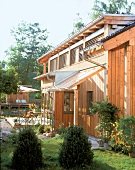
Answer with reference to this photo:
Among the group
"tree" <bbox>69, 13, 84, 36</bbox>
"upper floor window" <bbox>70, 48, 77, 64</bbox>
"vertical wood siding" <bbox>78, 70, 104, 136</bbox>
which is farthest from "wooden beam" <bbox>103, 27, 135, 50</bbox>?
"tree" <bbox>69, 13, 84, 36</bbox>

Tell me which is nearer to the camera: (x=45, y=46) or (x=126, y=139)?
(x=126, y=139)

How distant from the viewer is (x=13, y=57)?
5006 centimetres

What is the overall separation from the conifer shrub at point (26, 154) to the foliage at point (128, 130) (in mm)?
3446

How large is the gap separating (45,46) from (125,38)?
148ft

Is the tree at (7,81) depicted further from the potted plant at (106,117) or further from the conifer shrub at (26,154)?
the potted plant at (106,117)

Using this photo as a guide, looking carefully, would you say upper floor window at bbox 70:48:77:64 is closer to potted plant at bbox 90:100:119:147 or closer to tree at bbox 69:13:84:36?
potted plant at bbox 90:100:119:147

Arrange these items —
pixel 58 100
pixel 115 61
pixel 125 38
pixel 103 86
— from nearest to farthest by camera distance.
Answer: pixel 125 38 < pixel 115 61 < pixel 103 86 < pixel 58 100

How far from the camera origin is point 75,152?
25.9 feet

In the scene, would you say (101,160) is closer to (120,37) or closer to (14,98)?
(120,37)

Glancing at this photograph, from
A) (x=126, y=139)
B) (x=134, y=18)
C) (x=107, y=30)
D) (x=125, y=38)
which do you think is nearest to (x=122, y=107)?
(x=126, y=139)

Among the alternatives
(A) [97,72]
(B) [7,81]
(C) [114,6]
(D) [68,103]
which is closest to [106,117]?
(A) [97,72]

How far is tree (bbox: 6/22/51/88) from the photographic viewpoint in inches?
1935

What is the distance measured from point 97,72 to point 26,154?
668cm

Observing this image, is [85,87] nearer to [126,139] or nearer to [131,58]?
[131,58]
